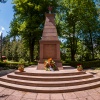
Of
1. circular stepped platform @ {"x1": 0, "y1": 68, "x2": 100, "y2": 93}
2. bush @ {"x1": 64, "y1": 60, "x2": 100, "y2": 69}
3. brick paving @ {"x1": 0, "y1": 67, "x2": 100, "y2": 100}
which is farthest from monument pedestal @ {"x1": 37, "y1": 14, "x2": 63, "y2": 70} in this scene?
bush @ {"x1": 64, "y1": 60, "x2": 100, "y2": 69}

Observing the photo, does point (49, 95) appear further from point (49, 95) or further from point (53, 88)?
point (53, 88)

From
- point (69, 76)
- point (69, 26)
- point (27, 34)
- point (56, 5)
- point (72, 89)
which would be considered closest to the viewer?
point (72, 89)

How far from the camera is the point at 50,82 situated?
9922mm

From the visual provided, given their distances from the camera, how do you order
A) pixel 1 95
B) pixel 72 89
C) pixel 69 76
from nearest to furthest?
pixel 1 95 → pixel 72 89 → pixel 69 76

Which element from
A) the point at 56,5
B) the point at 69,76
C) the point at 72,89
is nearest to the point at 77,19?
the point at 56,5

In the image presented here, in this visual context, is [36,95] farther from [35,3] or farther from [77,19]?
[77,19]

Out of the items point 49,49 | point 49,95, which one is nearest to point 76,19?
point 49,49

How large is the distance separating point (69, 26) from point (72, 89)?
74.8 ft

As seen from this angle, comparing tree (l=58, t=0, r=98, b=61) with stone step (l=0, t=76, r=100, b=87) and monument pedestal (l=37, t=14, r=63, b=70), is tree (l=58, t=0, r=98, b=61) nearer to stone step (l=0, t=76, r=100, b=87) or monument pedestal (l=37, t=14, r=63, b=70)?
monument pedestal (l=37, t=14, r=63, b=70)

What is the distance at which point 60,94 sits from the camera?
28.2ft

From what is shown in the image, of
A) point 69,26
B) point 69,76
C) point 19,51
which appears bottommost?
point 69,76

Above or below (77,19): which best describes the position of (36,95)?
below

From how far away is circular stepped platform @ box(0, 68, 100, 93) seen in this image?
30.0 feet

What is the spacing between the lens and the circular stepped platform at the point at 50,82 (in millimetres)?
9133
